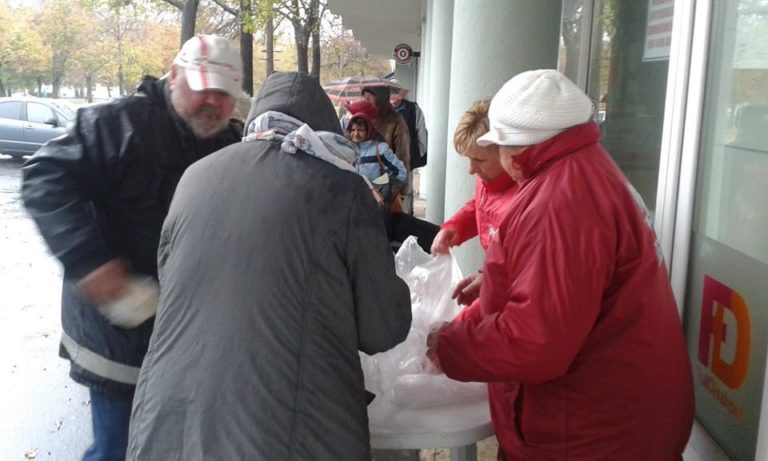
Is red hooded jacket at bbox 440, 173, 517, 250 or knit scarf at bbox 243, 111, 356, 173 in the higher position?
knit scarf at bbox 243, 111, 356, 173

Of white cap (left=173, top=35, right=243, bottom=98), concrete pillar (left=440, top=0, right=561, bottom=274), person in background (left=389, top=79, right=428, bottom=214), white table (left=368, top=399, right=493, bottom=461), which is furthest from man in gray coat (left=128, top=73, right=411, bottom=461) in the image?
person in background (left=389, top=79, right=428, bottom=214)

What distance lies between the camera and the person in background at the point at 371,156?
6211 mm

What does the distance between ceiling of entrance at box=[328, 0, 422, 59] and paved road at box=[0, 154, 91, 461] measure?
9642 mm

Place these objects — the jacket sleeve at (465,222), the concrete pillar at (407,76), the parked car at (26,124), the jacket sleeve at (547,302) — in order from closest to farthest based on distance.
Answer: the jacket sleeve at (547,302) → the jacket sleeve at (465,222) → the parked car at (26,124) → the concrete pillar at (407,76)

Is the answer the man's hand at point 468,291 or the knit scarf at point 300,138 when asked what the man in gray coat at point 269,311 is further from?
the man's hand at point 468,291

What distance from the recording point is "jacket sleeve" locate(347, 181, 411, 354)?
5.11 ft

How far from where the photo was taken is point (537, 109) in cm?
161

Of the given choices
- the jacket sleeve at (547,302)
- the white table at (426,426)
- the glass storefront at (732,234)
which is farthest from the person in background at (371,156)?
the jacket sleeve at (547,302)

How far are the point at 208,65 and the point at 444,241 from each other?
49.0 inches

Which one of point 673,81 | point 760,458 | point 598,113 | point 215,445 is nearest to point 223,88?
point 215,445

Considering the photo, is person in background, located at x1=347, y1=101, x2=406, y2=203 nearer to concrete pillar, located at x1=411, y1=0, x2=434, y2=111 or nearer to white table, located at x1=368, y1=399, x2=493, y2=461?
white table, located at x1=368, y1=399, x2=493, y2=461

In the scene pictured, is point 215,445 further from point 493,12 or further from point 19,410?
point 19,410

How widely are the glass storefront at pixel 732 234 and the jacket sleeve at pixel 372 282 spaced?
3.56ft

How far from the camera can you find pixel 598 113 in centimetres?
425
